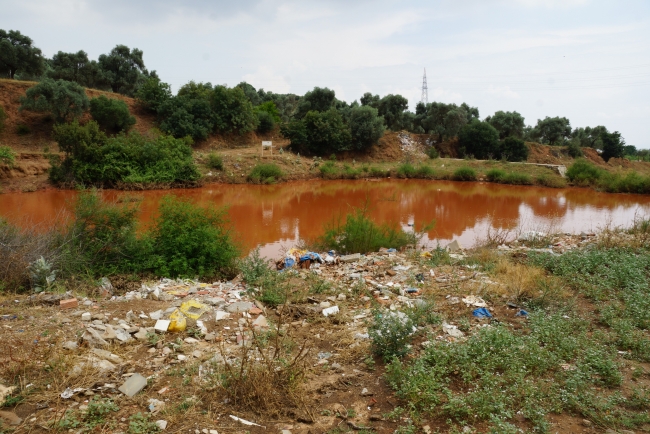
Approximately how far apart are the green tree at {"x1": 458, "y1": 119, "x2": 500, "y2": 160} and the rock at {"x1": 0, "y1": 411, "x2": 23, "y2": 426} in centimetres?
3374

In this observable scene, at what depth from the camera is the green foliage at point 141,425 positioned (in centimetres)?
288

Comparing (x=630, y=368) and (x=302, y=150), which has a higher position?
(x=302, y=150)

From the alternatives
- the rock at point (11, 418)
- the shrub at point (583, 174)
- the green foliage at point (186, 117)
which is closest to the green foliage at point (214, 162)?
the green foliage at point (186, 117)

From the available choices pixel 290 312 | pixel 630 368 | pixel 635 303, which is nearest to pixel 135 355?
pixel 290 312

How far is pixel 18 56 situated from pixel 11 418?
32.3m

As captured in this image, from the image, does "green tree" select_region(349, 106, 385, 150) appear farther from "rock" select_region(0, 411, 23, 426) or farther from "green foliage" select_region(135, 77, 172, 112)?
"rock" select_region(0, 411, 23, 426)

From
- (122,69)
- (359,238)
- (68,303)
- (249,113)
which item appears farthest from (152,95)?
(68,303)

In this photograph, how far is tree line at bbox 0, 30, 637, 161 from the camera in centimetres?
2533

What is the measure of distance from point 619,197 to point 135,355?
983 inches

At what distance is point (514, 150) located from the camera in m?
32.5

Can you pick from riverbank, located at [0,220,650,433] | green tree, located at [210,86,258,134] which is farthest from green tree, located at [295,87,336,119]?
riverbank, located at [0,220,650,433]

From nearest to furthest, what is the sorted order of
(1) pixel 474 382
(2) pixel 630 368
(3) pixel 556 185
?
1. (1) pixel 474 382
2. (2) pixel 630 368
3. (3) pixel 556 185

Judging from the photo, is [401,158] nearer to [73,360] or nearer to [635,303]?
[635,303]

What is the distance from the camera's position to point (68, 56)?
32062 mm
